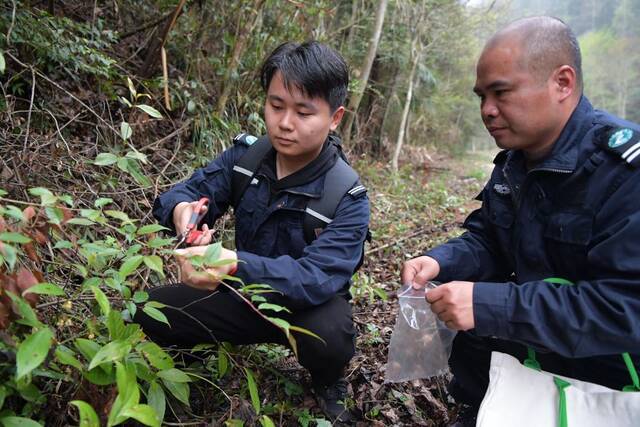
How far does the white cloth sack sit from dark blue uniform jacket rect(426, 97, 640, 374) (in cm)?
11

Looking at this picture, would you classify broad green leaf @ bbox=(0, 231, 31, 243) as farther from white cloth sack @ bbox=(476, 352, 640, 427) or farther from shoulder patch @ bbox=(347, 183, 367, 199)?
white cloth sack @ bbox=(476, 352, 640, 427)

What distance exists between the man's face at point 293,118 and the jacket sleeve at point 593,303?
962 millimetres

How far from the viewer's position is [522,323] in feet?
4.66

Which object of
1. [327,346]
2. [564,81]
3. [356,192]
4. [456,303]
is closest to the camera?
[456,303]

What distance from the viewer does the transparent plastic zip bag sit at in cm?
191

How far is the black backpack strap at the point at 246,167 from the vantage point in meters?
2.13

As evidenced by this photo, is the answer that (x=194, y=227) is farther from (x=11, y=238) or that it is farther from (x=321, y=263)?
(x=11, y=238)

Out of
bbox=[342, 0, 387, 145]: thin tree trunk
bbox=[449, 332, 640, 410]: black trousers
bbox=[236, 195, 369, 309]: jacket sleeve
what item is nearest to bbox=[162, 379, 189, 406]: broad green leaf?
bbox=[236, 195, 369, 309]: jacket sleeve

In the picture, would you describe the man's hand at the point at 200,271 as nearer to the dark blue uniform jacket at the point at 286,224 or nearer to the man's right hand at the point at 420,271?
the dark blue uniform jacket at the point at 286,224

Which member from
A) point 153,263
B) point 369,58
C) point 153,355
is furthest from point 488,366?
point 369,58

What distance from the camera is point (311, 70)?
1.94 metres

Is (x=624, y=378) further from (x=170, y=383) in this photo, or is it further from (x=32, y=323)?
(x=32, y=323)

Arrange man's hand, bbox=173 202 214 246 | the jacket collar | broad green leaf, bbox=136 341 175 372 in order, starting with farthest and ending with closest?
man's hand, bbox=173 202 214 246 → the jacket collar → broad green leaf, bbox=136 341 175 372

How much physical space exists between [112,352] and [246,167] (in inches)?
47.7
